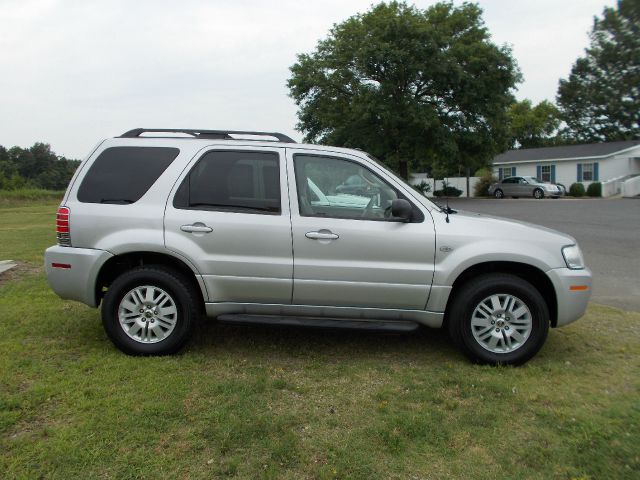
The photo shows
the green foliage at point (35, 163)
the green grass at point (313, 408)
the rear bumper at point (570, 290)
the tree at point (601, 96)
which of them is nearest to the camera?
the green grass at point (313, 408)

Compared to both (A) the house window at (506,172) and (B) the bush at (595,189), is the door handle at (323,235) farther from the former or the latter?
(A) the house window at (506,172)

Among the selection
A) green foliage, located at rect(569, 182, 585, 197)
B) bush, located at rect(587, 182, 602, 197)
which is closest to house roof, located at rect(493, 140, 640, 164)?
green foliage, located at rect(569, 182, 585, 197)

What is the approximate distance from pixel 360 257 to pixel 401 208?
52cm

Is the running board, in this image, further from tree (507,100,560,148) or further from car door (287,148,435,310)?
tree (507,100,560,148)

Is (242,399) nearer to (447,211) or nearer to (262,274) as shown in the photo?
(262,274)

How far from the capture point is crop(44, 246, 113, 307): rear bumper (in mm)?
4539

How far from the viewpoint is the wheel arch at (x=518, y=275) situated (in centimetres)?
451

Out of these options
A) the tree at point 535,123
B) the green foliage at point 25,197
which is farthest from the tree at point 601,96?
the green foliage at point 25,197

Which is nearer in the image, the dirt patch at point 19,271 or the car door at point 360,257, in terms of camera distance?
the car door at point 360,257

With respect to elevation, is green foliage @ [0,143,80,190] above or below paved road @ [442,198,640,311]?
above

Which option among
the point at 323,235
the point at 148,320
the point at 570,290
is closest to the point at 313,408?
the point at 323,235

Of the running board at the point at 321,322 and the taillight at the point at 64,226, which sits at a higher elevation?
the taillight at the point at 64,226

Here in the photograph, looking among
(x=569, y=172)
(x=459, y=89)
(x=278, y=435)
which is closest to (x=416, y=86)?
(x=459, y=89)

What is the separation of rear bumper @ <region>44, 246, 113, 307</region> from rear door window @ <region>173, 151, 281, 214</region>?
85 cm
